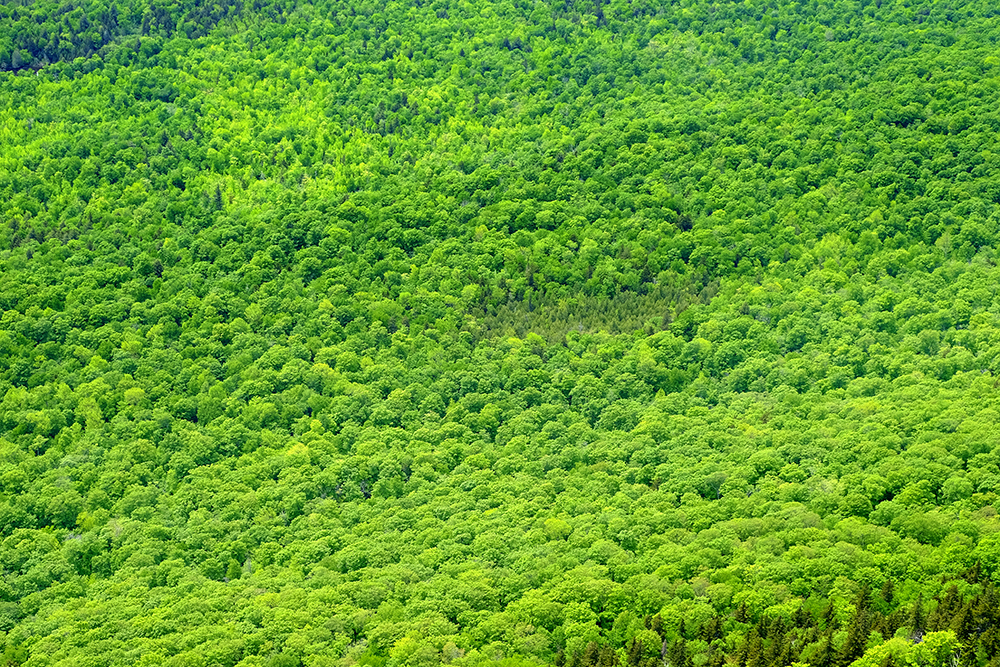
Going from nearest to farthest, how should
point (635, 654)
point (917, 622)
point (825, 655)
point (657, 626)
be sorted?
1. point (825, 655)
2. point (917, 622)
3. point (635, 654)
4. point (657, 626)

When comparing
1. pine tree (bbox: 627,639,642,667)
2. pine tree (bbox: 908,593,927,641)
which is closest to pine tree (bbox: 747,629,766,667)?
pine tree (bbox: 627,639,642,667)

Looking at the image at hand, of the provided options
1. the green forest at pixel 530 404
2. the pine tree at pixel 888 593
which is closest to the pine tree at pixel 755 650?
the green forest at pixel 530 404

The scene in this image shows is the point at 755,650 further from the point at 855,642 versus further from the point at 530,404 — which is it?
the point at 530,404

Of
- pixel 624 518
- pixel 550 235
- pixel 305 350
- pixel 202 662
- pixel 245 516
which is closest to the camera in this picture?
pixel 202 662

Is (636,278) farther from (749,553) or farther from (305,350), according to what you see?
(749,553)

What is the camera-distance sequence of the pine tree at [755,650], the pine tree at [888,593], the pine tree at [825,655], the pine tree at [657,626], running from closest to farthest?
the pine tree at [825,655], the pine tree at [755,650], the pine tree at [888,593], the pine tree at [657,626]

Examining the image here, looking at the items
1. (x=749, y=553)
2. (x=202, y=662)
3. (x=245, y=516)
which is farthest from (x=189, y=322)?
(x=749, y=553)

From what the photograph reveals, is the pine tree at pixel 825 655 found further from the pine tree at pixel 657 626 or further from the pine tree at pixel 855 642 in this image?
the pine tree at pixel 657 626

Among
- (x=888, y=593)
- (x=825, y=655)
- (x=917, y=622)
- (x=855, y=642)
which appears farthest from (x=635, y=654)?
(x=917, y=622)

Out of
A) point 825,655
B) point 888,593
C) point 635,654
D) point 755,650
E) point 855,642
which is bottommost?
point 635,654
